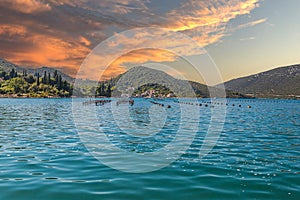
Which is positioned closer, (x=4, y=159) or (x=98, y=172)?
(x=98, y=172)

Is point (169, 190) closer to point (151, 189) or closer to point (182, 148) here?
point (151, 189)

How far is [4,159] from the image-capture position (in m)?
18.9

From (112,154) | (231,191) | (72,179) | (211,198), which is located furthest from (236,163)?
(72,179)

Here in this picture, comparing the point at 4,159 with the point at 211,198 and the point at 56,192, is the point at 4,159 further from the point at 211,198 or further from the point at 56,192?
the point at 211,198

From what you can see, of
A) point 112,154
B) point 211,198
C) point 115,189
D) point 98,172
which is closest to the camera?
point 211,198

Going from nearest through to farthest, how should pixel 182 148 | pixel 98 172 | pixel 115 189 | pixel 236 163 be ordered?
pixel 115 189
pixel 98 172
pixel 236 163
pixel 182 148

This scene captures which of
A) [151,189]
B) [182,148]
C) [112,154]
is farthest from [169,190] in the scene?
[182,148]

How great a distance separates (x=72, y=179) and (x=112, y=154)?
7204 mm

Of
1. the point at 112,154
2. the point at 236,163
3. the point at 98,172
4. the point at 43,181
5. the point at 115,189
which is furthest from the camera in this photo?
the point at 112,154

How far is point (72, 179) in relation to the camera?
1426cm

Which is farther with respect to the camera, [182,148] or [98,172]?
[182,148]

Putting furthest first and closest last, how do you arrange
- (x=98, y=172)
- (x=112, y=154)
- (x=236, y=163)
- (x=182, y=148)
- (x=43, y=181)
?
(x=182, y=148) → (x=112, y=154) → (x=236, y=163) → (x=98, y=172) → (x=43, y=181)

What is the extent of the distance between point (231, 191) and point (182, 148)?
1202cm

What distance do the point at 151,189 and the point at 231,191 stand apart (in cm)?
404
